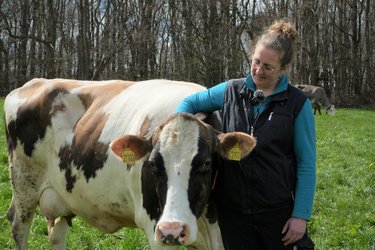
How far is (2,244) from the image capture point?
516cm

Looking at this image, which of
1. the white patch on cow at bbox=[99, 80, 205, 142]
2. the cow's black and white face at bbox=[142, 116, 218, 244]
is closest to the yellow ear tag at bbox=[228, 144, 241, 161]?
the cow's black and white face at bbox=[142, 116, 218, 244]

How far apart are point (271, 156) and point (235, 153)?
0.23 m

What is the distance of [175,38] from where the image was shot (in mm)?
34250

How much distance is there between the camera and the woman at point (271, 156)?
2906mm

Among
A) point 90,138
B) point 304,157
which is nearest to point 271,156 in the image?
point 304,157

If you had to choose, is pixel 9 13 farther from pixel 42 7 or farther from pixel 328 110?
pixel 328 110

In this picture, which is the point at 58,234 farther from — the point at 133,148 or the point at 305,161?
the point at 305,161

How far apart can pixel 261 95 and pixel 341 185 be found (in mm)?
5582

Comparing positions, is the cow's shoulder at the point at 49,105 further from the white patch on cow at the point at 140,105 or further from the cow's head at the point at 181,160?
the cow's head at the point at 181,160

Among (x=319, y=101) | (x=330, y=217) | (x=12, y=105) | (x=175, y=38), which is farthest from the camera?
(x=175, y=38)

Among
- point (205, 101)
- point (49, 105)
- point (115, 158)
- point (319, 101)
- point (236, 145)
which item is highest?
point (205, 101)

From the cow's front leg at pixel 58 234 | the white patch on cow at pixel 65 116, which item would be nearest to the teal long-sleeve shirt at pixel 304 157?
the white patch on cow at pixel 65 116

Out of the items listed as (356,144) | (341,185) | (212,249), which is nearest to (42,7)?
(356,144)

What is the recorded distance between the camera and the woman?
2906mm
